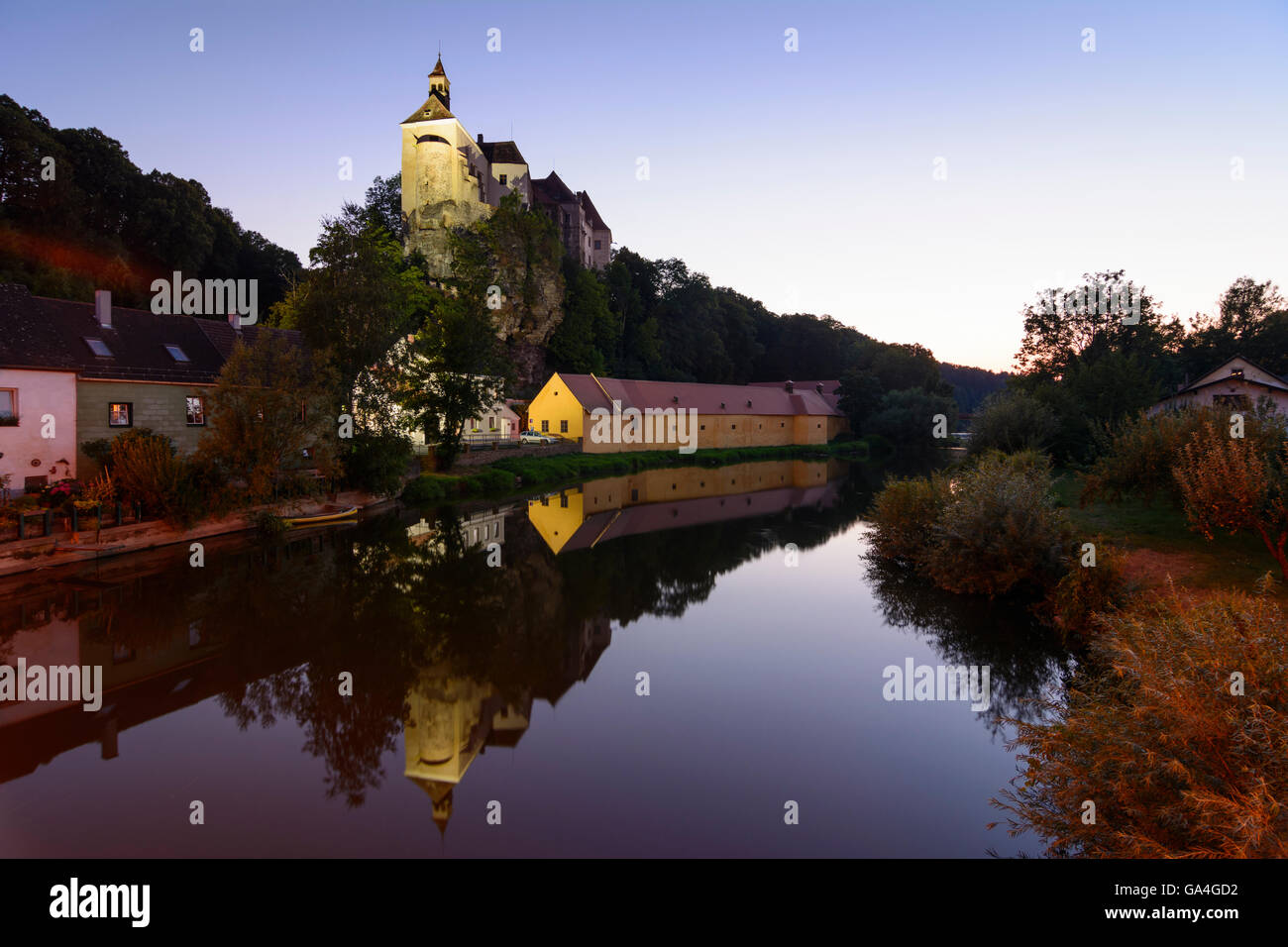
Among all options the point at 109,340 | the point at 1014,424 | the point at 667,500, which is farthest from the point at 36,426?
the point at 1014,424

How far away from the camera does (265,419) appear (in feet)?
59.6

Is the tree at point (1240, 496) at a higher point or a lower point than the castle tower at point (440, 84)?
lower

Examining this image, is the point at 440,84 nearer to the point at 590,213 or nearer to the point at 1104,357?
the point at 590,213

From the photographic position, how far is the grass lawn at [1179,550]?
10.4 meters

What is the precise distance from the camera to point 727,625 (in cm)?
1202

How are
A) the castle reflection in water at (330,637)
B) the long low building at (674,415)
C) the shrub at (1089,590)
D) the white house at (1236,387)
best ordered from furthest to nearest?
the long low building at (674,415) < the white house at (1236,387) < the shrub at (1089,590) < the castle reflection in water at (330,637)

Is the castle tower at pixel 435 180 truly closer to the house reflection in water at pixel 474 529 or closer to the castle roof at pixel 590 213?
the castle roof at pixel 590 213

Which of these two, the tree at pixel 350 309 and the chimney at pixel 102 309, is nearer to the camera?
the chimney at pixel 102 309

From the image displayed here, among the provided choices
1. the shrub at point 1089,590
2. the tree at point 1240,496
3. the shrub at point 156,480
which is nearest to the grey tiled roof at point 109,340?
the shrub at point 156,480

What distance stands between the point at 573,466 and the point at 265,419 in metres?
18.7

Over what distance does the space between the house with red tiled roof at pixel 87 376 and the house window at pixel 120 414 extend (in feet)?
0.09

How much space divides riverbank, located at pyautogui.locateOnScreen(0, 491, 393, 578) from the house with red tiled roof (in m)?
3.25

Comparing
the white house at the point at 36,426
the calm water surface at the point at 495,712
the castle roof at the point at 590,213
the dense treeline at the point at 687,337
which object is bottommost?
the calm water surface at the point at 495,712

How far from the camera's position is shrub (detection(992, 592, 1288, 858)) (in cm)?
415
